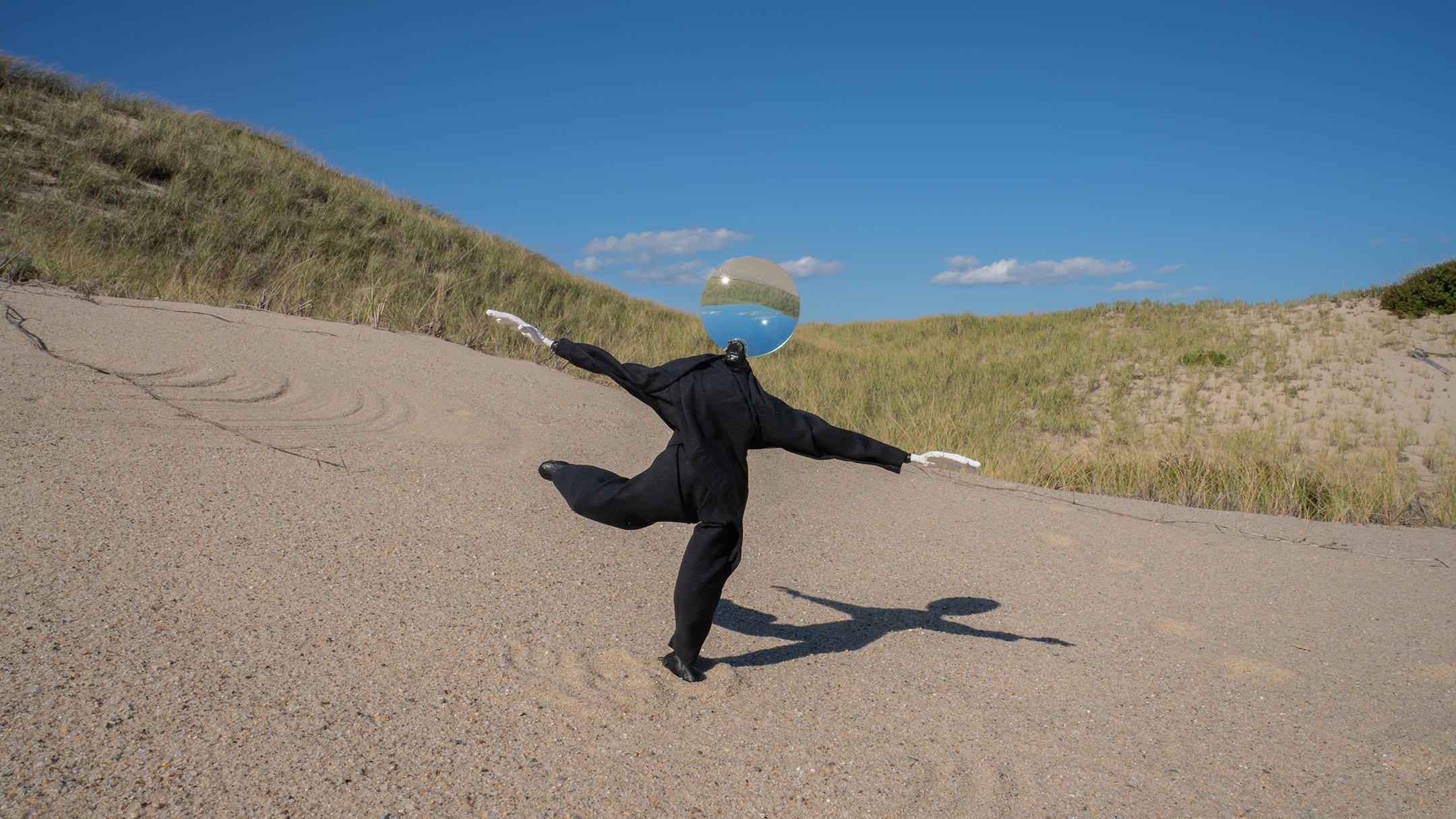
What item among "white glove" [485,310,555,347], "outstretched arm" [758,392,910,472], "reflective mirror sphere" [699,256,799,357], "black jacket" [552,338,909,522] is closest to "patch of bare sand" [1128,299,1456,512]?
"outstretched arm" [758,392,910,472]

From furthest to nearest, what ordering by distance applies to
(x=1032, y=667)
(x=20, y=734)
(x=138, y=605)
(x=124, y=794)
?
(x=1032, y=667)
(x=138, y=605)
(x=20, y=734)
(x=124, y=794)

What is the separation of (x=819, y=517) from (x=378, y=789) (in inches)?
141

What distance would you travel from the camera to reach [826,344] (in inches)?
795

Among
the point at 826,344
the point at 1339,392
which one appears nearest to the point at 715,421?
the point at 1339,392

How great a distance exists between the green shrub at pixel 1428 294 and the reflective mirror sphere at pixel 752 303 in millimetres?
18945

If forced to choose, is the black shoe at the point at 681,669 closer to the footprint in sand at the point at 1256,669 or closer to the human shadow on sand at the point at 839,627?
the human shadow on sand at the point at 839,627

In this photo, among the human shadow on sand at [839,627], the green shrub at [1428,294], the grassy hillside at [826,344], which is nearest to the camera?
the human shadow on sand at [839,627]

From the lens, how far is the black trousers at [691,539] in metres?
2.91

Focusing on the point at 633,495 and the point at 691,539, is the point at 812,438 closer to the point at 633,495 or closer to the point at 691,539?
the point at 691,539

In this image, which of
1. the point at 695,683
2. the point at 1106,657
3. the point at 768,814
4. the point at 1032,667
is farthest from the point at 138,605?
the point at 1106,657

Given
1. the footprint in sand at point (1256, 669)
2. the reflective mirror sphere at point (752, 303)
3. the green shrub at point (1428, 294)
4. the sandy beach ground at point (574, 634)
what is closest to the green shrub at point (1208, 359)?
the green shrub at point (1428, 294)

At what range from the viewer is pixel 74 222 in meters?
10.2

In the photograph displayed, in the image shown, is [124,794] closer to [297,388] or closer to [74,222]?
[297,388]

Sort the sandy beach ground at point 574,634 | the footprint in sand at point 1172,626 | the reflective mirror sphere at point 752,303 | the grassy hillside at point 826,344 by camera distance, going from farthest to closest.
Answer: the grassy hillside at point 826,344
the footprint in sand at point 1172,626
the reflective mirror sphere at point 752,303
the sandy beach ground at point 574,634
